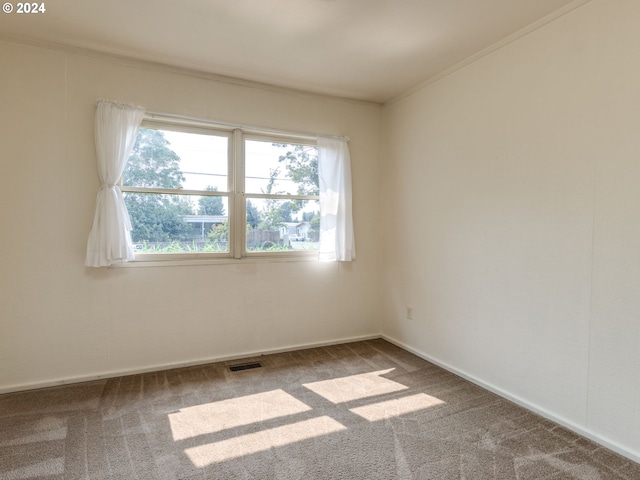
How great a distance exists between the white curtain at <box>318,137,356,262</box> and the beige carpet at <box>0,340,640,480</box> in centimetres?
125

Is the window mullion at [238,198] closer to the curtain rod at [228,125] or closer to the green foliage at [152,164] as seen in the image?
the curtain rod at [228,125]

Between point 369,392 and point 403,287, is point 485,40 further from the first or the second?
point 369,392

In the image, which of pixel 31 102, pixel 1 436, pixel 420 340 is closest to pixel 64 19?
pixel 31 102

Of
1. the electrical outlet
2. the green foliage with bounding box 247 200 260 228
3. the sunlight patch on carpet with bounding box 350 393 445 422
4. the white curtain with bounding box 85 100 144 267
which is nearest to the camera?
the sunlight patch on carpet with bounding box 350 393 445 422

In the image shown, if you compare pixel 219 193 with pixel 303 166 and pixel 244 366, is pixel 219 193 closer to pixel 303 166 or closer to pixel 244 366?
pixel 303 166

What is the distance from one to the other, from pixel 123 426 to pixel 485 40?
11.8 feet

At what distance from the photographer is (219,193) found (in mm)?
3244

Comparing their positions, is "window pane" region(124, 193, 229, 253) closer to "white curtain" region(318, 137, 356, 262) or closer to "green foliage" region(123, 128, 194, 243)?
"green foliage" region(123, 128, 194, 243)

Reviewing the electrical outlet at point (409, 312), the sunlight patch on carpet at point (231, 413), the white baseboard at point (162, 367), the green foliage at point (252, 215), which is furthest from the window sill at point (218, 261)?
the sunlight patch on carpet at point (231, 413)

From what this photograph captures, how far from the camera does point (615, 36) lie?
1947 mm

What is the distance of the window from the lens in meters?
3.00

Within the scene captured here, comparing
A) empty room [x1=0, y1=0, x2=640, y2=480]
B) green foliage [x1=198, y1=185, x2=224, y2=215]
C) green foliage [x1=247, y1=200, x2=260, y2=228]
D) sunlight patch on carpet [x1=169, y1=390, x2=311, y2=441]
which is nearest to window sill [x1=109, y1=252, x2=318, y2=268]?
empty room [x1=0, y1=0, x2=640, y2=480]

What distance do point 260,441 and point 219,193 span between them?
2098 millimetres

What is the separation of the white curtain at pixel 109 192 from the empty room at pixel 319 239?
0.06ft
